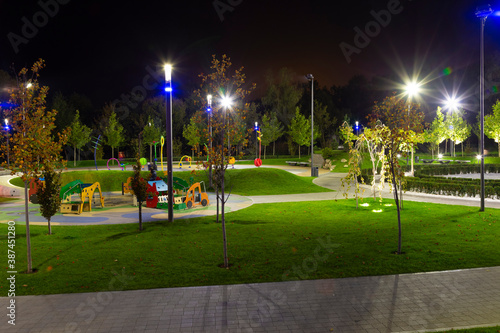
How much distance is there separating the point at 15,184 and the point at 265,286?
2882 cm

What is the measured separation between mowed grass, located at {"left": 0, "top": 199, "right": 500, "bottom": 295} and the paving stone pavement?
1.88 feet

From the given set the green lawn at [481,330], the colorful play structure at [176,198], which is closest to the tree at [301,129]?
the colorful play structure at [176,198]

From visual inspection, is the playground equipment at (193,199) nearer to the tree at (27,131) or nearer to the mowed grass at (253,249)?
the mowed grass at (253,249)

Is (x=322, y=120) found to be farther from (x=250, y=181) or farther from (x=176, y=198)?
(x=176, y=198)

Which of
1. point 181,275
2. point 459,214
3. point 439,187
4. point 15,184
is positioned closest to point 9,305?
point 181,275

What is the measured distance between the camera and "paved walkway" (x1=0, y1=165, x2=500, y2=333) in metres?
5.89

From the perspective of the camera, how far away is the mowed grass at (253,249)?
8258 mm

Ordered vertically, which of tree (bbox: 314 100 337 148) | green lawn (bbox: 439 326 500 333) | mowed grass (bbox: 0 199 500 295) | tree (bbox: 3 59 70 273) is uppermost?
tree (bbox: 314 100 337 148)

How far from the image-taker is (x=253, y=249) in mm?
10531

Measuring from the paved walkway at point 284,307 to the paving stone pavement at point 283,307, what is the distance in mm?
16

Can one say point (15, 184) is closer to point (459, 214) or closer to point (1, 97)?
point (1, 97)

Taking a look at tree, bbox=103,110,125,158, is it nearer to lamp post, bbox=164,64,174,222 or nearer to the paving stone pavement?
lamp post, bbox=164,64,174,222

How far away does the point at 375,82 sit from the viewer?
88.3 meters

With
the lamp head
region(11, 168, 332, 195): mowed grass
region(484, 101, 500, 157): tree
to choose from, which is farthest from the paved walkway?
region(484, 101, 500, 157): tree
